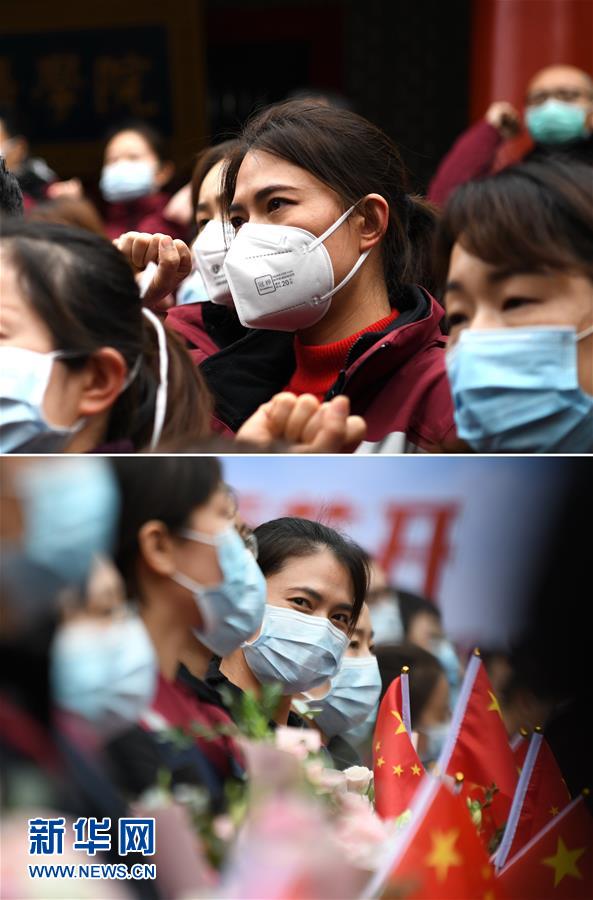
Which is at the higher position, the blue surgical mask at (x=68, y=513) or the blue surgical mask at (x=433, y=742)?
the blue surgical mask at (x=68, y=513)

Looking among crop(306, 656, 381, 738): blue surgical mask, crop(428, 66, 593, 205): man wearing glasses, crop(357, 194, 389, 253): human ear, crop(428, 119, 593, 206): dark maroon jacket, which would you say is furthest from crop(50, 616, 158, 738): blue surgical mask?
crop(428, 66, 593, 205): man wearing glasses

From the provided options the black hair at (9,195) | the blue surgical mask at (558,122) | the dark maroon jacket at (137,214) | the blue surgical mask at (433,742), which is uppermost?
the black hair at (9,195)

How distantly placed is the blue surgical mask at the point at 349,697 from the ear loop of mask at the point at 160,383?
14.8 inches

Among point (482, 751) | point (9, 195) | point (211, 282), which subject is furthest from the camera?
point (211, 282)

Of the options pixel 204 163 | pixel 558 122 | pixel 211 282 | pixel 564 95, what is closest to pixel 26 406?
pixel 211 282

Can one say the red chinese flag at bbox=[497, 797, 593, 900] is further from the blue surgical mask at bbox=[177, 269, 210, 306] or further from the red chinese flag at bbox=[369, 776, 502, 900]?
the blue surgical mask at bbox=[177, 269, 210, 306]

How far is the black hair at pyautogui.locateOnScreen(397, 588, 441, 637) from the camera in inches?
66.0

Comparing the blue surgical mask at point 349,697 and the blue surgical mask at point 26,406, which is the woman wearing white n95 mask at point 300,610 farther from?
the blue surgical mask at point 26,406

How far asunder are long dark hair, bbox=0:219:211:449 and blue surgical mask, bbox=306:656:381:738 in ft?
1.16

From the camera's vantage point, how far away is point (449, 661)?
1697mm

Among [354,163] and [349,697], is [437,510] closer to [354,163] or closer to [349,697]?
[349,697]

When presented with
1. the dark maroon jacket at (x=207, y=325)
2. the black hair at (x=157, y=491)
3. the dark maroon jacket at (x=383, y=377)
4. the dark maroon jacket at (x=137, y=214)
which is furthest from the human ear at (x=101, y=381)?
the dark maroon jacket at (x=137, y=214)

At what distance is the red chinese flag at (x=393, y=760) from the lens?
1.71m

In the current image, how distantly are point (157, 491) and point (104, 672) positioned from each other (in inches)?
8.4
